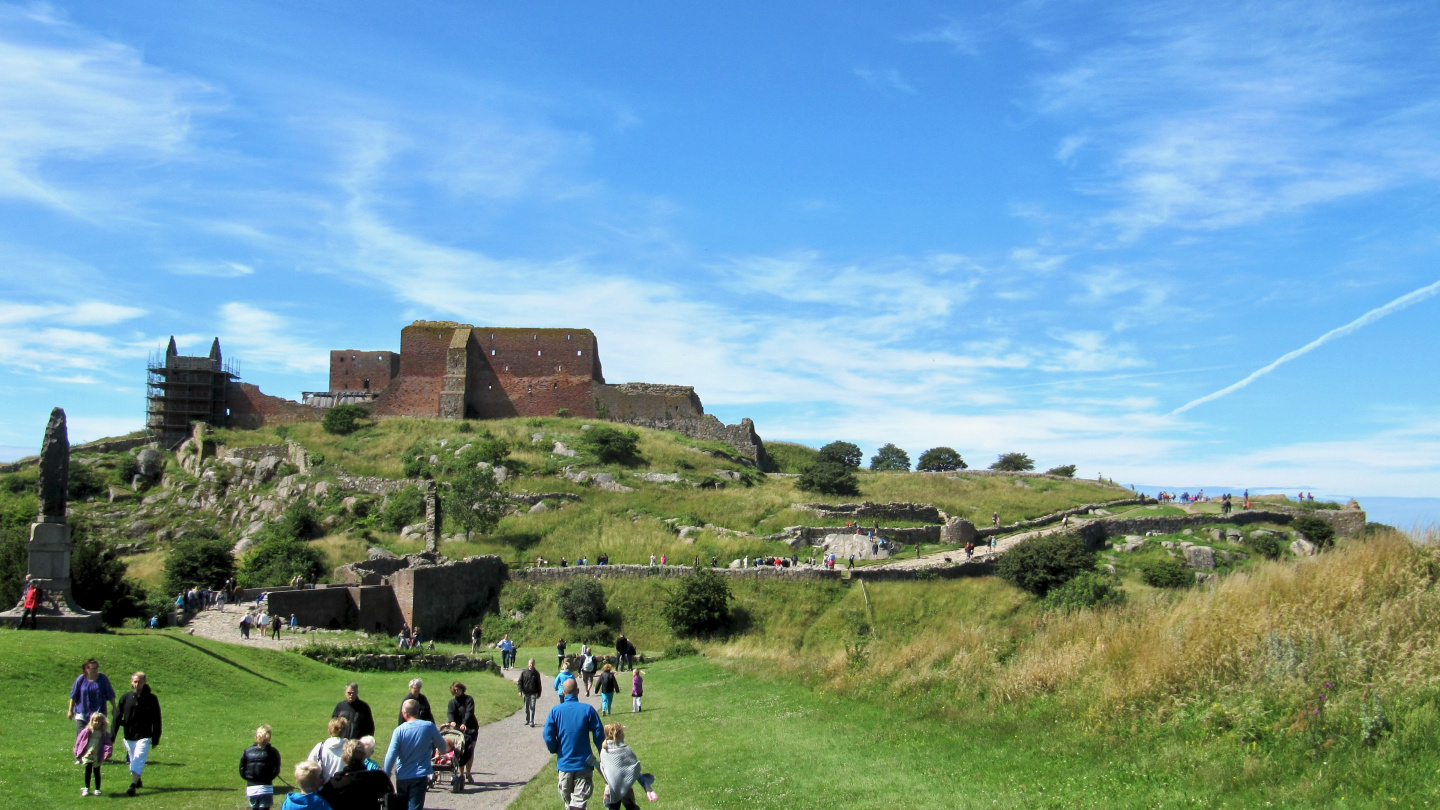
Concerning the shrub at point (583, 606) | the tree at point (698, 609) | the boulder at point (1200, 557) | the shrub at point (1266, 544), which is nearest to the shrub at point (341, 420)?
the shrub at point (583, 606)

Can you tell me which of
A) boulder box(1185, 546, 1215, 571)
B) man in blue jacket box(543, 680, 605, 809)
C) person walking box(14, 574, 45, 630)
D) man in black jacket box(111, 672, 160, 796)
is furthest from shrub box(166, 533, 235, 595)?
boulder box(1185, 546, 1215, 571)

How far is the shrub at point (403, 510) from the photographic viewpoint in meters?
42.5

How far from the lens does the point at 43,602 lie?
17.6 metres

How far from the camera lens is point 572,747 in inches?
334

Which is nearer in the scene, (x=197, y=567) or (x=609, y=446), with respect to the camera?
(x=197, y=567)

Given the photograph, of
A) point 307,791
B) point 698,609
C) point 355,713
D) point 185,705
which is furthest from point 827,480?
point 307,791

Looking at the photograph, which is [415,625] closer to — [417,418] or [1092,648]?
[1092,648]

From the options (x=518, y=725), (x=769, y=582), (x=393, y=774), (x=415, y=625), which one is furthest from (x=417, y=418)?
(x=393, y=774)

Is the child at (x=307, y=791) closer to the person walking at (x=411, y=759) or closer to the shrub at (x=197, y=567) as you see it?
the person walking at (x=411, y=759)

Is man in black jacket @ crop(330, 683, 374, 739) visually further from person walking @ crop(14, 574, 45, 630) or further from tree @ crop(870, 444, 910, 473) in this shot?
tree @ crop(870, 444, 910, 473)

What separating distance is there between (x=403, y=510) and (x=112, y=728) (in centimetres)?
3360

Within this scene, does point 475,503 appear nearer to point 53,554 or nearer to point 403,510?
point 403,510

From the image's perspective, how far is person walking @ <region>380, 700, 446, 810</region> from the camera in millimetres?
8438

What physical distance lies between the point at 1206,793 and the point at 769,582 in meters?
24.4
